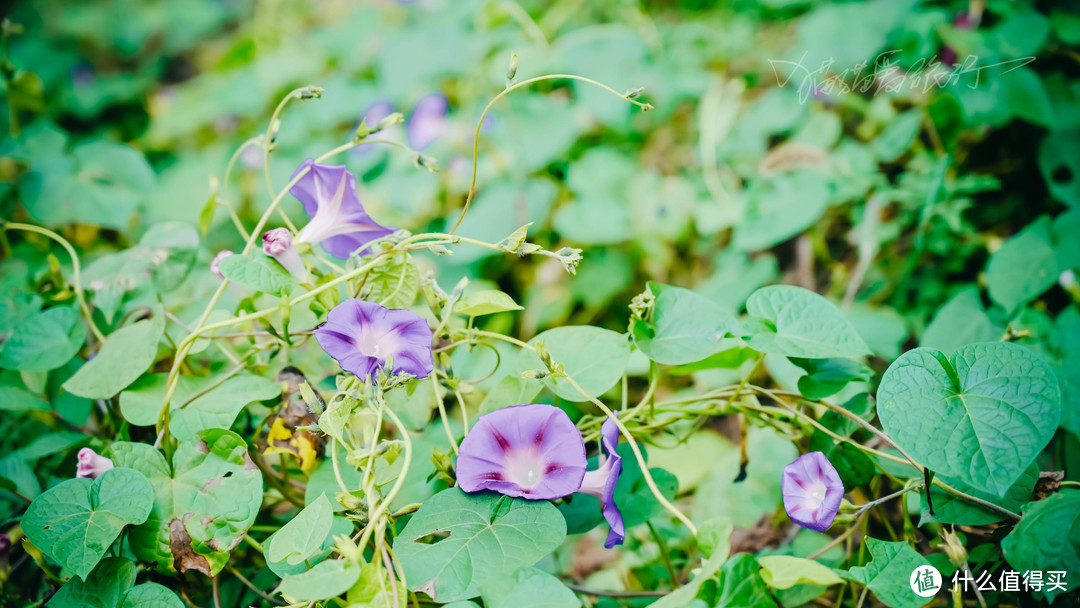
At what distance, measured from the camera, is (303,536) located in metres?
0.53

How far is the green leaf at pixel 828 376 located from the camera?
0.68m

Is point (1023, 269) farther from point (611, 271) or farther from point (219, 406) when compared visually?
point (219, 406)

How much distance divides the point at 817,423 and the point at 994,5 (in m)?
1.32

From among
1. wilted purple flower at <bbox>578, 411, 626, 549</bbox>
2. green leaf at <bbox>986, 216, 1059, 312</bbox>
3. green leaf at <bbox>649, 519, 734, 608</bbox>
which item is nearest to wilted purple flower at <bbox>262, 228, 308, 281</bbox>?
wilted purple flower at <bbox>578, 411, 626, 549</bbox>

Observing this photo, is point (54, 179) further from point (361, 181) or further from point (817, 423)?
point (817, 423)

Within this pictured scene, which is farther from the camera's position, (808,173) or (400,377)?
(808,173)

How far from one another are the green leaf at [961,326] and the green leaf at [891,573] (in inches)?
19.3

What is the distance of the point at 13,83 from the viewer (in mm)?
1121

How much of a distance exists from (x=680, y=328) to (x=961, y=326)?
24.9 inches

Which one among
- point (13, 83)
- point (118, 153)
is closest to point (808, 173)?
point (118, 153)

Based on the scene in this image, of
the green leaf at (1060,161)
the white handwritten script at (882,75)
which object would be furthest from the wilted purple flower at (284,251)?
the green leaf at (1060,161)

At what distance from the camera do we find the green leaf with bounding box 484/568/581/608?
51 centimetres

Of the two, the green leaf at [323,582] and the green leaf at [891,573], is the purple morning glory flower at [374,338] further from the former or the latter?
the green leaf at [891,573]

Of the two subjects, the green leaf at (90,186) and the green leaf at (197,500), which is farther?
the green leaf at (90,186)
